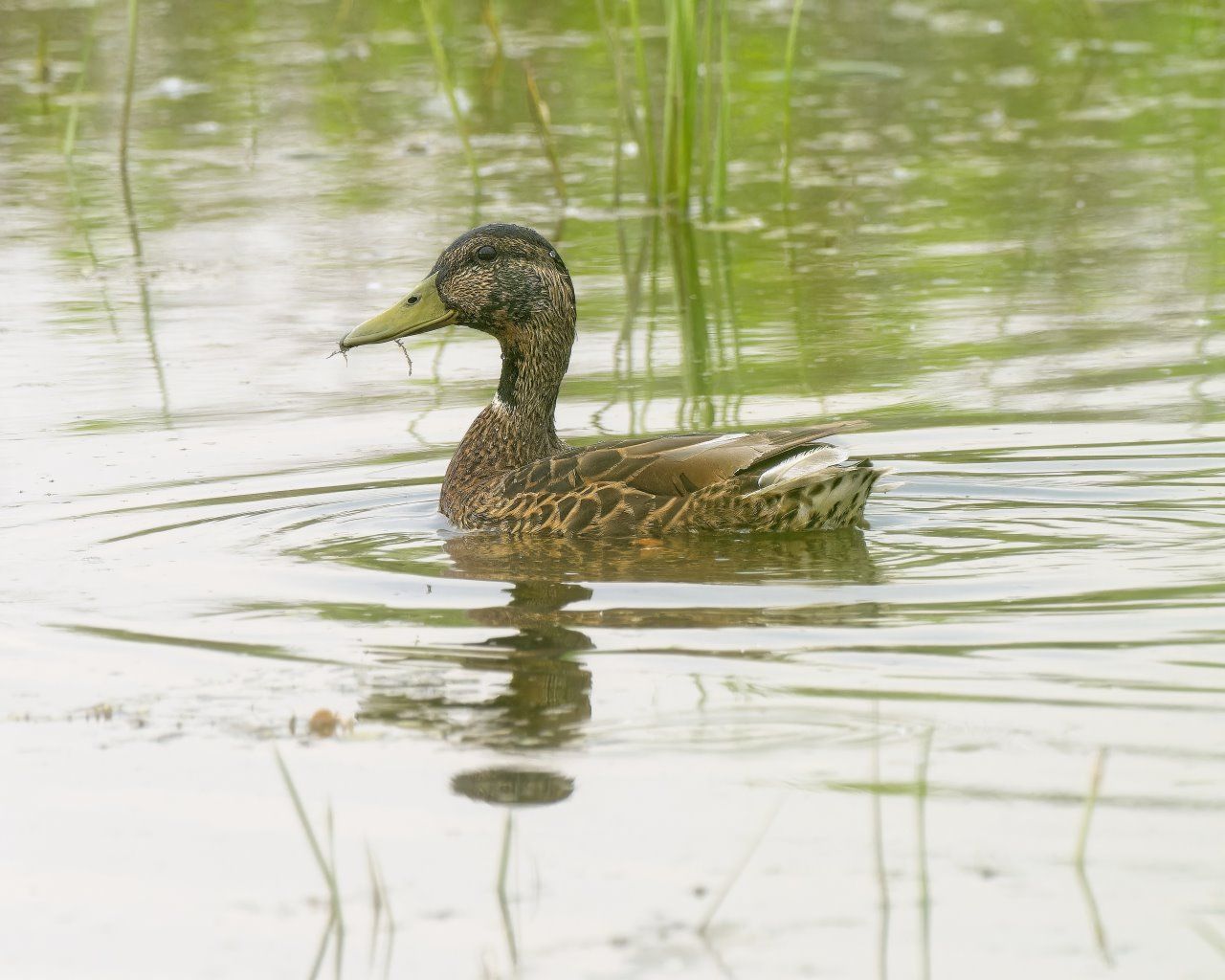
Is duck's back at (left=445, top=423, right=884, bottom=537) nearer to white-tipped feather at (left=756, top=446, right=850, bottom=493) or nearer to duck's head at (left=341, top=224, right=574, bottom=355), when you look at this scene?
white-tipped feather at (left=756, top=446, right=850, bottom=493)

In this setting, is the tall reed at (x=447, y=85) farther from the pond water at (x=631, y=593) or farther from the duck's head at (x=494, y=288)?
the duck's head at (x=494, y=288)

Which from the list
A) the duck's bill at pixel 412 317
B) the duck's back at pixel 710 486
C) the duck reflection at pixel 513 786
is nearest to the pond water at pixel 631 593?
the duck reflection at pixel 513 786

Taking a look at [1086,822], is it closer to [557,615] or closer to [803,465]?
[557,615]

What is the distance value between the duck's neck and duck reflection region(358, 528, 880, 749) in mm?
598

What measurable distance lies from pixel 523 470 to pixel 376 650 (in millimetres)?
1882

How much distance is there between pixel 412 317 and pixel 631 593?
219 cm

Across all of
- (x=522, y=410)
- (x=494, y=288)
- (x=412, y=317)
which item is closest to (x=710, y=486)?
(x=522, y=410)

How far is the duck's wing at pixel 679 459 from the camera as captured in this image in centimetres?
680

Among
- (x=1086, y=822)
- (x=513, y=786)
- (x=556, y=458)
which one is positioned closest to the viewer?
(x=1086, y=822)

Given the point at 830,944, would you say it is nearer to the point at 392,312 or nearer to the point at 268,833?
the point at 268,833

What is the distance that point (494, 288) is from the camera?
26.0 ft

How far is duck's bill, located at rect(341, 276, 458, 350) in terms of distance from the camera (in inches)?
309

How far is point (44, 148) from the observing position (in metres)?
15.4

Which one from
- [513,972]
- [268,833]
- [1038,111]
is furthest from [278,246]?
[513,972]
